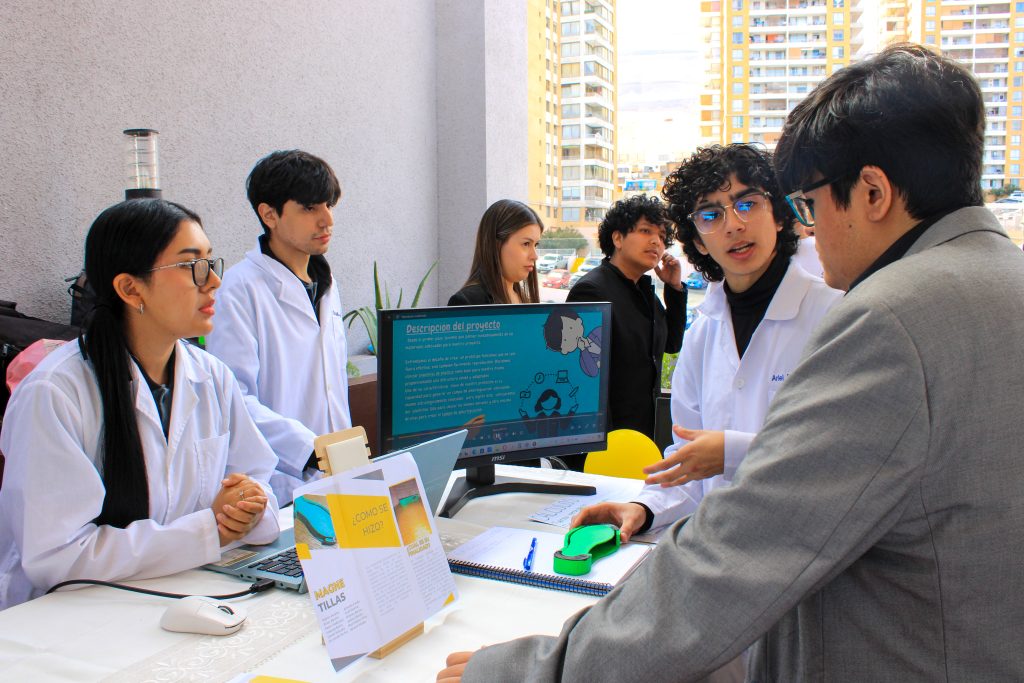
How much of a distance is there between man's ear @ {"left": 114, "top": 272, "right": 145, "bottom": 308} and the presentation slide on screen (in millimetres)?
579

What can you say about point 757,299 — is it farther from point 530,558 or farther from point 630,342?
point 630,342

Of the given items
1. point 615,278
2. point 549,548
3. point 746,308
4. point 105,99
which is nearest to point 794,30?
point 615,278

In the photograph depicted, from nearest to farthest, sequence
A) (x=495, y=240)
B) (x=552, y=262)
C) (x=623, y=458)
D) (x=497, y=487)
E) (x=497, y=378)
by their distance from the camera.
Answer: (x=497, y=378)
(x=497, y=487)
(x=623, y=458)
(x=495, y=240)
(x=552, y=262)

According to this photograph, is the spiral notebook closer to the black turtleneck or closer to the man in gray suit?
the man in gray suit

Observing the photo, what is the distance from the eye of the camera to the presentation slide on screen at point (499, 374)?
184 cm

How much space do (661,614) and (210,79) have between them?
3528 mm

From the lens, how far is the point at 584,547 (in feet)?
4.98

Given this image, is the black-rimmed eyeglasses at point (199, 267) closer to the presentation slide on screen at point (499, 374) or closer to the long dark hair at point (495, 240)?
the presentation slide on screen at point (499, 374)

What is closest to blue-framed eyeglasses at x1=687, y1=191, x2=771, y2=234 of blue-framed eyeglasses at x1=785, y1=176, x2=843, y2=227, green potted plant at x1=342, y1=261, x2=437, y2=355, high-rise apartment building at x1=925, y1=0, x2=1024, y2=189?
blue-framed eyeglasses at x1=785, y1=176, x2=843, y2=227

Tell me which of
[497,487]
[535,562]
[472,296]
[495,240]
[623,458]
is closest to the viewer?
[535,562]

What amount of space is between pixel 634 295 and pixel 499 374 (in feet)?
5.66

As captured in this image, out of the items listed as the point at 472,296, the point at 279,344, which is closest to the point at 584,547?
the point at 279,344

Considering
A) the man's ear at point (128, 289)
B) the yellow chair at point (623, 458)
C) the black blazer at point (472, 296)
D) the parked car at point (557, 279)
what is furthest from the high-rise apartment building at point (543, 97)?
the man's ear at point (128, 289)

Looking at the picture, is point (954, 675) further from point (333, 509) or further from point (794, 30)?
point (794, 30)
